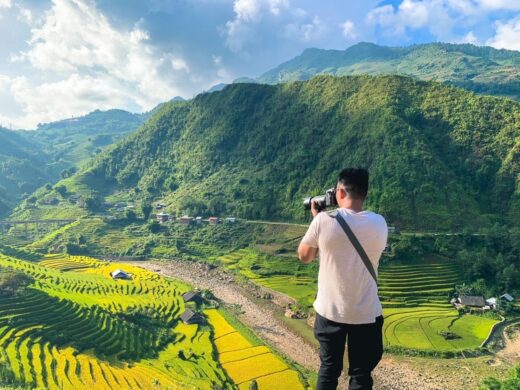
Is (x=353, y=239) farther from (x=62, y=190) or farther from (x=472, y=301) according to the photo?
(x=62, y=190)

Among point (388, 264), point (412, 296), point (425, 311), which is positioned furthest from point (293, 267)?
point (425, 311)

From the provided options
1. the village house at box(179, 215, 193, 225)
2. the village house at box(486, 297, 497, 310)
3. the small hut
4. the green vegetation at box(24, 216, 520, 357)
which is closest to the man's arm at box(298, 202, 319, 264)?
the green vegetation at box(24, 216, 520, 357)

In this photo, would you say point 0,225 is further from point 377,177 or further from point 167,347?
point 377,177

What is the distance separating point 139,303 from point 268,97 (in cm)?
8247

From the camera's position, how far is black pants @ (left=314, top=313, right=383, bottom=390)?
438cm

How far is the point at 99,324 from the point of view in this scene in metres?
34.0

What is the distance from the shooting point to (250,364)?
31125mm

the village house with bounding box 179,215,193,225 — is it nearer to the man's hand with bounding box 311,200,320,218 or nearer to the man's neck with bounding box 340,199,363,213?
the man's hand with bounding box 311,200,320,218

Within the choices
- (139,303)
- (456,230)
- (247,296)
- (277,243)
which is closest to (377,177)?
(456,230)

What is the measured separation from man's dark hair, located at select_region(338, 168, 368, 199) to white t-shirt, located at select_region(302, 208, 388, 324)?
238 mm

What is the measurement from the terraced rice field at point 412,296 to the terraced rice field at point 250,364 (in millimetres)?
9893

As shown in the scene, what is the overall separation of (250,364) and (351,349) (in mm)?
29122

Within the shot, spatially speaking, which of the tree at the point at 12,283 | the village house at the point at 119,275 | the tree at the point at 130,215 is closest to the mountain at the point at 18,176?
the tree at the point at 130,215

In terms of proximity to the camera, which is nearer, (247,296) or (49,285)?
(49,285)
